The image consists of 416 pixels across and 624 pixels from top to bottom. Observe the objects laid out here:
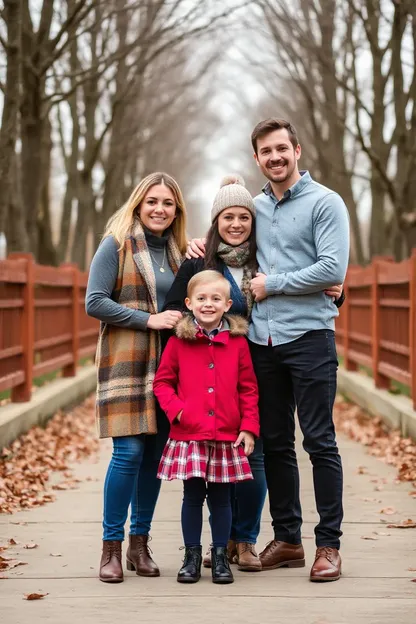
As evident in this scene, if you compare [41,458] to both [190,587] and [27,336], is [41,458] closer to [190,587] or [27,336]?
[27,336]

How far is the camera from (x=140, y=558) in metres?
5.23

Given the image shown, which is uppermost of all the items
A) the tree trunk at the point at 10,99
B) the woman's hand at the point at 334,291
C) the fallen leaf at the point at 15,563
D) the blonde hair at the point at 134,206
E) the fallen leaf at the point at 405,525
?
the tree trunk at the point at 10,99

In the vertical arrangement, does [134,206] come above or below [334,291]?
above

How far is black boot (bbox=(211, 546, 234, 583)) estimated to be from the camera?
494cm

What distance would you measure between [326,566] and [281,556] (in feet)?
1.17

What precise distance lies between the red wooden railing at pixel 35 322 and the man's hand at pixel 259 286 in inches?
163

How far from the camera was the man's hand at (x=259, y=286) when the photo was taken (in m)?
5.09

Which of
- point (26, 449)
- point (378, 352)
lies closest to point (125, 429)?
point (26, 449)

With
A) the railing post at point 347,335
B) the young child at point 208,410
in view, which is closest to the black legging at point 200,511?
the young child at point 208,410

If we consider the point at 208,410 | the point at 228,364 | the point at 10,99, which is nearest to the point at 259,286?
the point at 228,364

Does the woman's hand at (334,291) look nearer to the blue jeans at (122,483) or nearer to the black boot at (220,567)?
the blue jeans at (122,483)

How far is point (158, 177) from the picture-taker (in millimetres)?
5406

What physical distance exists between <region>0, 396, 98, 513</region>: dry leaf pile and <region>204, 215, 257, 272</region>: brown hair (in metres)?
2.49

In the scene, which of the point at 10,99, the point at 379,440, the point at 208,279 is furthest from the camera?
the point at 379,440
